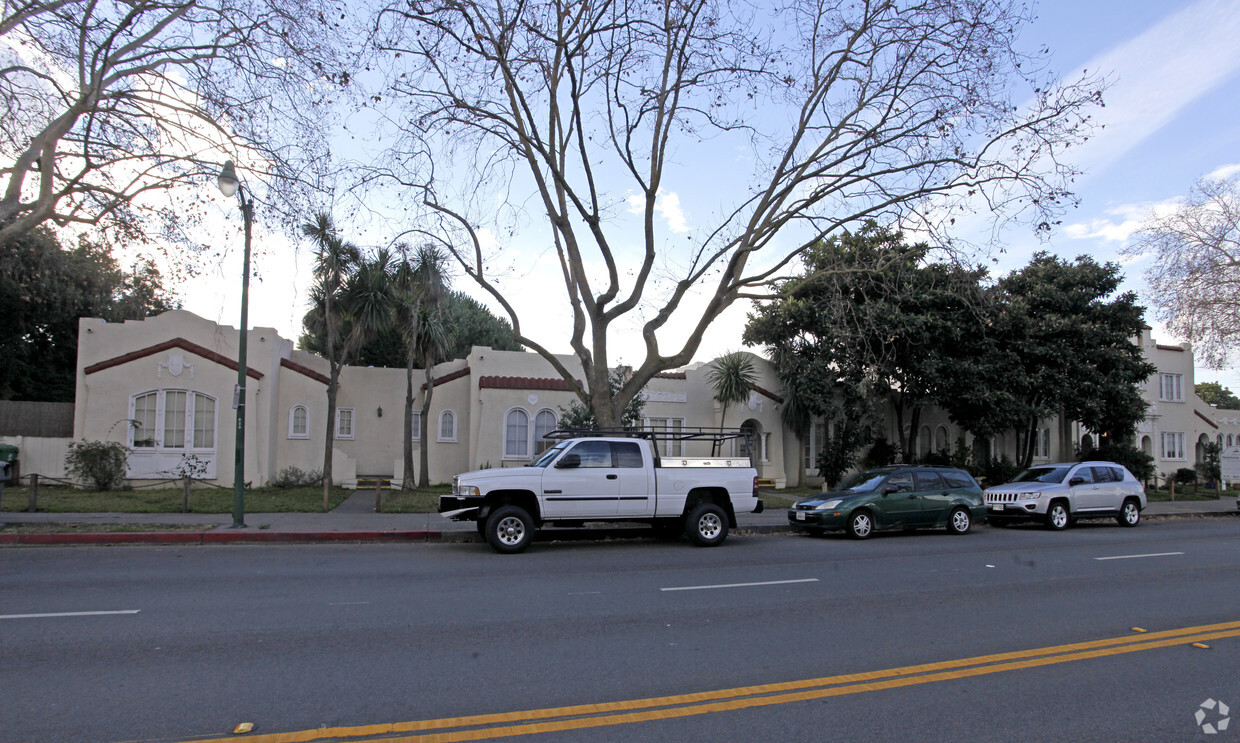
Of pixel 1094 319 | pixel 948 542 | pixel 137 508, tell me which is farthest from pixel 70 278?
pixel 1094 319

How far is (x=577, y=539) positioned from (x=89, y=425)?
15060 mm

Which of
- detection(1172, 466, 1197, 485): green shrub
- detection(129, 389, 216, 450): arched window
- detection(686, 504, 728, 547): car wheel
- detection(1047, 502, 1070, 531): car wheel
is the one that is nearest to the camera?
detection(686, 504, 728, 547): car wheel

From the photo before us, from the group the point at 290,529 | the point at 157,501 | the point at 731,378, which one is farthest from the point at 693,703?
the point at 731,378

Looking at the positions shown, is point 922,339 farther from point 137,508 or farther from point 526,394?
point 137,508

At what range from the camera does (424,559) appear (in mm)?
11516

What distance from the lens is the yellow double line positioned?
4.53m

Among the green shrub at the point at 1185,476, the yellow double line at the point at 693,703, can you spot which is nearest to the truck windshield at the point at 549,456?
the yellow double line at the point at 693,703

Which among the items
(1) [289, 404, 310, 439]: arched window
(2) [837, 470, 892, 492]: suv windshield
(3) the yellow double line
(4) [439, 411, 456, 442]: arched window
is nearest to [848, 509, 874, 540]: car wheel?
Result: (2) [837, 470, 892, 492]: suv windshield

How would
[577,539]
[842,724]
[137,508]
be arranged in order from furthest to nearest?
[137,508] < [577,539] < [842,724]

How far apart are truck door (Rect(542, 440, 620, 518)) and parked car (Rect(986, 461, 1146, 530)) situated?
10.2 m

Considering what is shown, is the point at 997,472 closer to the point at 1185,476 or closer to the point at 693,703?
the point at 1185,476

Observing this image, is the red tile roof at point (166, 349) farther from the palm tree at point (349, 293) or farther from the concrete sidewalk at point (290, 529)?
the concrete sidewalk at point (290, 529)

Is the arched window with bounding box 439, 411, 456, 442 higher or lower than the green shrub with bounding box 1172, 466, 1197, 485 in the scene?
higher

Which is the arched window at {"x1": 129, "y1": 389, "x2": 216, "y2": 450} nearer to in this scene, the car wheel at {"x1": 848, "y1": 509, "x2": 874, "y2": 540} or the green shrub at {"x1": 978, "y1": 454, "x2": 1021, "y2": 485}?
the car wheel at {"x1": 848, "y1": 509, "x2": 874, "y2": 540}
